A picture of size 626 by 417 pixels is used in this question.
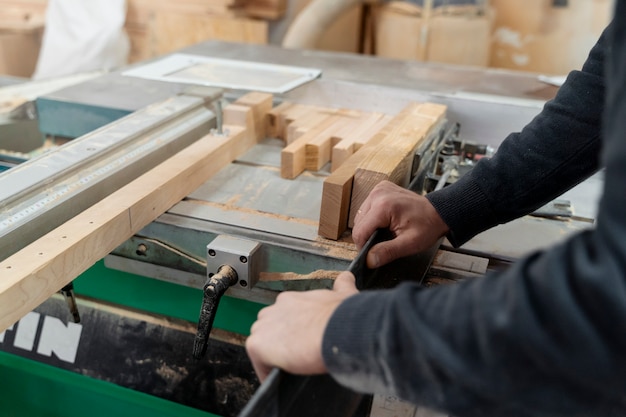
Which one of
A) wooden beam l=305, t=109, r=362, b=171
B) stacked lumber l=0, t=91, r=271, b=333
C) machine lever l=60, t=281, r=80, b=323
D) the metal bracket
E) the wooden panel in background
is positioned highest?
the wooden panel in background

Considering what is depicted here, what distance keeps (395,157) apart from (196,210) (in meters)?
0.38

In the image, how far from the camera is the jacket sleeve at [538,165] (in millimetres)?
874

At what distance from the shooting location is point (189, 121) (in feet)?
4.24

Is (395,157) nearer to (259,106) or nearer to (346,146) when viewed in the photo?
(346,146)

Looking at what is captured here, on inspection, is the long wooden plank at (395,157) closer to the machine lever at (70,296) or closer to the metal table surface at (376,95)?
the metal table surface at (376,95)

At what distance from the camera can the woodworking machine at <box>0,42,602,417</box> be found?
93 centimetres

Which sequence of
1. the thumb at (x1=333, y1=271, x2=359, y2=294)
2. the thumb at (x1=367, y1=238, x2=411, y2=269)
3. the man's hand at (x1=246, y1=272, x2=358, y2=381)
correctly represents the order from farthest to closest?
the thumb at (x1=367, y1=238, x2=411, y2=269) < the thumb at (x1=333, y1=271, x2=359, y2=294) < the man's hand at (x1=246, y1=272, x2=358, y2=381)

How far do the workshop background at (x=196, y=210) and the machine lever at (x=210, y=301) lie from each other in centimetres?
1

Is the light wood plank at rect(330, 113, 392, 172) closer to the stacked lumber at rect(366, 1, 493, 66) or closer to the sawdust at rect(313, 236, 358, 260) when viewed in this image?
the sawdust at rect(313, 236, 358, 260)

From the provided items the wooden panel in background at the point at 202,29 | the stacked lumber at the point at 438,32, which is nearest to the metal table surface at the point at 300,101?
the wooden panel in background at the point at 202,29

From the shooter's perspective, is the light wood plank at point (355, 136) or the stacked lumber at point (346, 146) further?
the light wood plank at point (355, 136)

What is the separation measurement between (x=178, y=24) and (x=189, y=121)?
2.17 metres

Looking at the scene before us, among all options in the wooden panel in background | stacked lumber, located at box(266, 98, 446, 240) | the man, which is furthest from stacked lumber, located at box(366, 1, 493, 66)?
the man

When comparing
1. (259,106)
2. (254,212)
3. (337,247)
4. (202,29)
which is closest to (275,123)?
(259,106)
